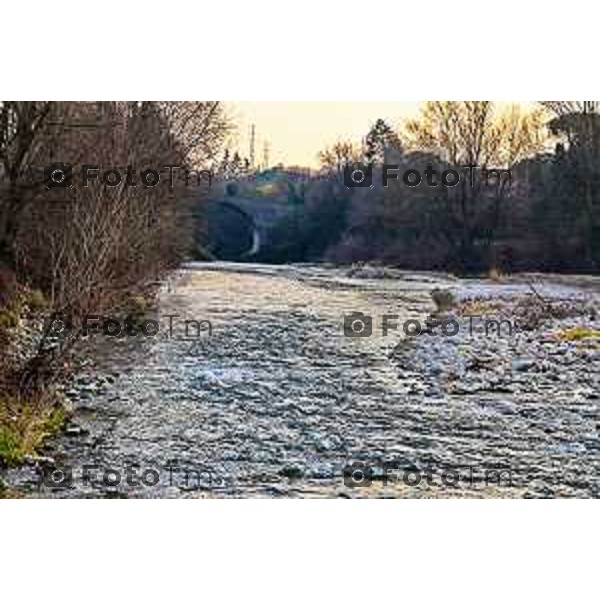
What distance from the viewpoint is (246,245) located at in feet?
14.5

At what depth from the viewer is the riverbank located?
420 cm

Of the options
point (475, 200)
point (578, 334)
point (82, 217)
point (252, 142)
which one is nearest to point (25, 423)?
point (82, 217)

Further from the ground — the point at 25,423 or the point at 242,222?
the point at 242,222

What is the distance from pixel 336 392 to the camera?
434cm

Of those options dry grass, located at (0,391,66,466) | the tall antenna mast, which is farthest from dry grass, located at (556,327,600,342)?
dry grass, located at (0,391,66,466)

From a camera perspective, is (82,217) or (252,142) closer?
(82,217)

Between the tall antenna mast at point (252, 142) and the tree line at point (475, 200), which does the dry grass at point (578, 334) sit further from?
the tall antenna mast at point (252, 142)

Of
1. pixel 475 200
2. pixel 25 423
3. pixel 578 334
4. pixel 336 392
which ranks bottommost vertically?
pixel 25 423

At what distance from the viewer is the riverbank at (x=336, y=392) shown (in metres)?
4.20

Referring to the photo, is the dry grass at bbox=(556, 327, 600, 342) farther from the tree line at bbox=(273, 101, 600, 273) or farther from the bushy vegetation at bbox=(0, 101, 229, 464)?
the bushy vegetation at bbox=(0, 101, 229, 464)

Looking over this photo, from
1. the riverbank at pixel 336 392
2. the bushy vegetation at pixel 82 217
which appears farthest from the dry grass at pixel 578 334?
the bushy vegetation at pixel 82 217

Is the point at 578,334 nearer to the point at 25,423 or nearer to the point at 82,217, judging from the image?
the point at 82,217
